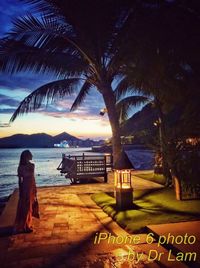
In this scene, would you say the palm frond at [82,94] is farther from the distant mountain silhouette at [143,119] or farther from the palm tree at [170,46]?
the distant mountain silhouette at [143,119]

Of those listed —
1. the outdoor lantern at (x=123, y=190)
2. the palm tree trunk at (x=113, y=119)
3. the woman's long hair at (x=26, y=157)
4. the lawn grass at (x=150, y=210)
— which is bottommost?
the lawn grass at (x=150, y=210)

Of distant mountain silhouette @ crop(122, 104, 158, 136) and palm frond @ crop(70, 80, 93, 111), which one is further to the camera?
distant mountain silhouette @ crop(122, 104, 158, 136)

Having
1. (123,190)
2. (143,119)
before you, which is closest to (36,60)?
(123,190)

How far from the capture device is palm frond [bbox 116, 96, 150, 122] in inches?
609

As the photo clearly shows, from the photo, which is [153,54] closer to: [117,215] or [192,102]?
[192,102]

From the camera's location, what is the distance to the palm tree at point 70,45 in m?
7.47

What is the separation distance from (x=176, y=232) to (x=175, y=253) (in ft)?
2.67

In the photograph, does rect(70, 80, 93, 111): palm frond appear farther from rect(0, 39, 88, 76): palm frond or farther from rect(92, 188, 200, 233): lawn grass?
rect(92, 188, 200, 233): lawn grass

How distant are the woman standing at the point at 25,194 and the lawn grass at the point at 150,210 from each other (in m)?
2.12

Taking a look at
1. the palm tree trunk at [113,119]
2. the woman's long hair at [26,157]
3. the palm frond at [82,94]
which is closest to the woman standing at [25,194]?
the woman's long hair at [26,157]

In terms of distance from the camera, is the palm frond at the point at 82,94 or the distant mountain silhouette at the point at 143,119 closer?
the palm frond at the point at 82,94

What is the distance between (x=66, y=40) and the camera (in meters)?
8.62

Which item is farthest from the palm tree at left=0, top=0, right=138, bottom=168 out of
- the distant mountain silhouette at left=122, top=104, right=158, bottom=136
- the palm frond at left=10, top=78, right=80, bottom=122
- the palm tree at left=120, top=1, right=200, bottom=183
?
the distant mountain silhouette at left=122, top=104, right=158, bottom=136

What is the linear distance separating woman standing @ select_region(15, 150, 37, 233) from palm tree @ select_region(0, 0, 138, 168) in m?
2.61
